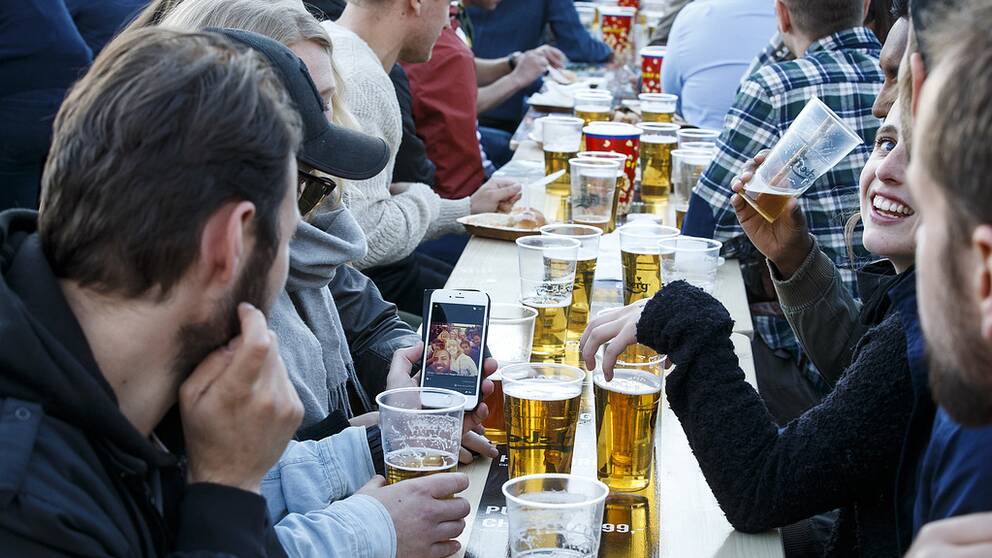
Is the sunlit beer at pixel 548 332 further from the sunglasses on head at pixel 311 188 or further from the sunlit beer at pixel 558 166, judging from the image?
the sunlit beer at pixel 558 166

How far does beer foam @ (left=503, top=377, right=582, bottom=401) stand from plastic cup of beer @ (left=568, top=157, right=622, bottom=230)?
1481 millimetres

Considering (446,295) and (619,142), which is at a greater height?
(446,295)

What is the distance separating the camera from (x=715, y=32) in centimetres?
468

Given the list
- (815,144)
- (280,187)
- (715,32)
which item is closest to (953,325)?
(280,187)

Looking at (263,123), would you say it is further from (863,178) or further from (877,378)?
(863,178)

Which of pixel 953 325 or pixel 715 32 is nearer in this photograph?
pixel 953 325

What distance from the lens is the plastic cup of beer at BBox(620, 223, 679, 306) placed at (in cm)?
238

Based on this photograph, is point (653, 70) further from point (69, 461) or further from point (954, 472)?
point (69, 461)

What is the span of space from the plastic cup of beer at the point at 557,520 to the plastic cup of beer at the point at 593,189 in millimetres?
1747

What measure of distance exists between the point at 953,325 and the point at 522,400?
2.48 ft

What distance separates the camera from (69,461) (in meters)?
1.09

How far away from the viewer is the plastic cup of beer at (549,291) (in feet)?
7.36

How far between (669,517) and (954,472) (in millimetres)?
504

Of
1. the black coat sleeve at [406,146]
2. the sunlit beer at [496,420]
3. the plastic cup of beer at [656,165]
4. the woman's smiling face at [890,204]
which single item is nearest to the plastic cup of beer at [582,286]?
the sunlit beer at [496,420]
